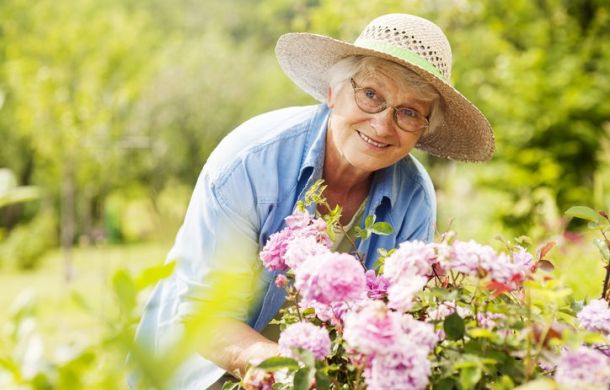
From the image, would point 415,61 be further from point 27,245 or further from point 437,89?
point 27,245

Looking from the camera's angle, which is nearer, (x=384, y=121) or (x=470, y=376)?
(x=470, y=376)

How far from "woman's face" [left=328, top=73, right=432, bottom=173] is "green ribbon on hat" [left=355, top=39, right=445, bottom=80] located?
7 cm

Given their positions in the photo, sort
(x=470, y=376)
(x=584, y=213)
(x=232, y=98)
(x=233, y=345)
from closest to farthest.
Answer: (x=470, y=376)
(x=584, y=213)
(x=233, y=345)
(x=232, y=98)

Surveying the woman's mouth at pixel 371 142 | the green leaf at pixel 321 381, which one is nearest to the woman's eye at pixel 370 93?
the woman's mouth at pixel 371 142

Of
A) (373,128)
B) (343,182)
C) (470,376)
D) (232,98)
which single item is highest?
(373,128)

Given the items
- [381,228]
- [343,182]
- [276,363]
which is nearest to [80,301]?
[276,363]

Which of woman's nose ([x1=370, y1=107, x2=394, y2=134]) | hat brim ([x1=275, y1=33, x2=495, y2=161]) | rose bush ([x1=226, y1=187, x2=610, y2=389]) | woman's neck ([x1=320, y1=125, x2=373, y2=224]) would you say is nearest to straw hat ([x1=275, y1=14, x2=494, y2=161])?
hat brim ([x1=275, y1=33, x2=495, y2=161])

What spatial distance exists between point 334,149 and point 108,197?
52.1 feet

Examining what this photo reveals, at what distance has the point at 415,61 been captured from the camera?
6.13ft

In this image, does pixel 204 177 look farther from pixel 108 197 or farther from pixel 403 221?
pixel 108 197

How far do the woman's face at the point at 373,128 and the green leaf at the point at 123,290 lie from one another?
138 centimetres

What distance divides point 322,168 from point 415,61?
41 cm

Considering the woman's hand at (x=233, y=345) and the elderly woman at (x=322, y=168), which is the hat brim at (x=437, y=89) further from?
the woman's hand at (x=233, y=345)

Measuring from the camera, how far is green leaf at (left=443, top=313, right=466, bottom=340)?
1177 millimetres
